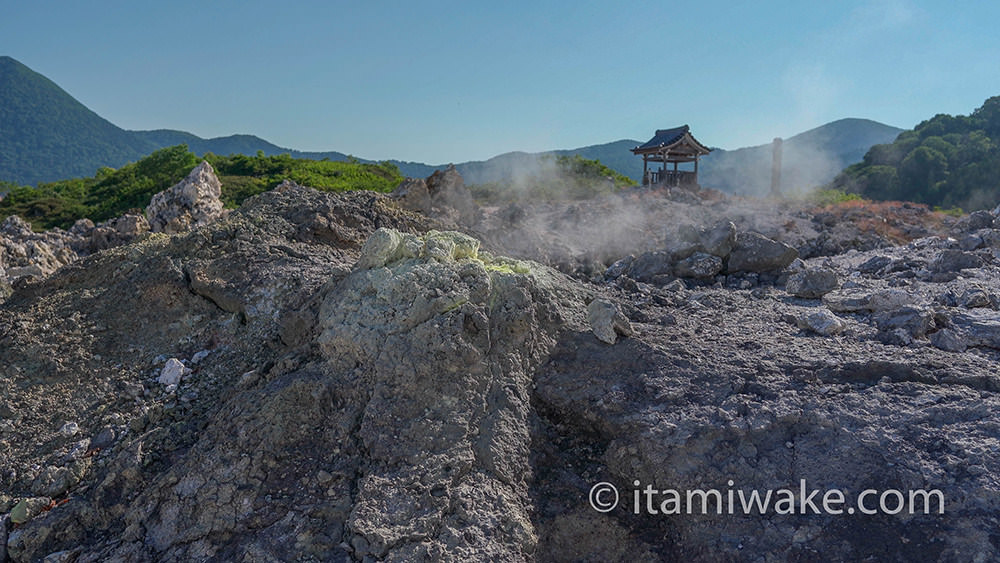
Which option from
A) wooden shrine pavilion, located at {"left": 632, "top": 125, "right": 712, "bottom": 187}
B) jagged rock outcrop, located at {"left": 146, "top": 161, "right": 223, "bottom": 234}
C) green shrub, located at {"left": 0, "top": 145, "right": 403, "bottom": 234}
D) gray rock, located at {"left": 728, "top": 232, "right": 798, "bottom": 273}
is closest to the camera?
gray rock, located at {"left": 728, "top": 232, "right": 798, "bottom": 273}

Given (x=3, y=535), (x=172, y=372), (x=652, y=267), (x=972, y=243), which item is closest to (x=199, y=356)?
(x=172, y=372)

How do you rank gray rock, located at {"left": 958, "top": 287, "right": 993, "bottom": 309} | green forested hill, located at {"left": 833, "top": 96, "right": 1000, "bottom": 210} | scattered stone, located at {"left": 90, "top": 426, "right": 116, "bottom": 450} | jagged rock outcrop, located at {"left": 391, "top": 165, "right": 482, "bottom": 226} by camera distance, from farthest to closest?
green forested hill, located at {"left": 833, "top": 96, "right": 1000, "bottom": 210}
jagged rock outcrop, located at {"left": 391, "top": 165, "right": 482, "bottom": 226}
gray rock, located at {"left": 958, "top": 287, "right": 993, "bottom": 309}
scattered stone, located at {"left": 90, "top": 426, "right": 116, "bottom": 450}

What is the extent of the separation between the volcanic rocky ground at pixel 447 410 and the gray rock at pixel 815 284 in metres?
0.39

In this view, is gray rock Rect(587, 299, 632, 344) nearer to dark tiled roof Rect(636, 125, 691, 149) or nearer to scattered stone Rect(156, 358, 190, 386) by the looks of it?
scattered stone Rect(156, 358, 190, 386)

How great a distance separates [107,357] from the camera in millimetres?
3688

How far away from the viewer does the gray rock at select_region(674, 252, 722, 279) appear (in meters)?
6.16

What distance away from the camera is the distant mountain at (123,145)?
2925 cm

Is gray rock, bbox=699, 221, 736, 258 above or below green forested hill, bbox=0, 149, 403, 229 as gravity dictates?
below

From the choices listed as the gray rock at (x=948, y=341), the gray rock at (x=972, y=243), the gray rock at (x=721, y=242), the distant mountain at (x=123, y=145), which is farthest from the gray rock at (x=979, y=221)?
the distant mountain at (x=123, y=145)

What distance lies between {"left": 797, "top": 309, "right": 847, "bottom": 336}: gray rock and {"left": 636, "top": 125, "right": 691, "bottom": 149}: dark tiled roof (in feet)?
47.5

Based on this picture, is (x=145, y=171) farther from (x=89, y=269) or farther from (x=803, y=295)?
(x=803, y=295)

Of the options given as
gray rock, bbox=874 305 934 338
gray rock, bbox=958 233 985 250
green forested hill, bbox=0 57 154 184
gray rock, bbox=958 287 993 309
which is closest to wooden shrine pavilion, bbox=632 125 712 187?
gray rock, bbox=958 233 985 250

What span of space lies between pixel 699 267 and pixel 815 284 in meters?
1.30

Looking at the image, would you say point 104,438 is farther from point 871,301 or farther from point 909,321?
point 871,301
